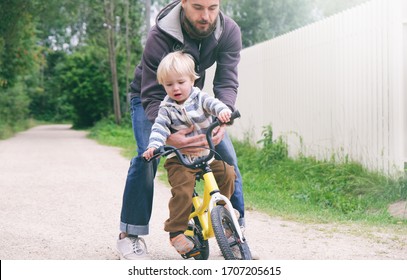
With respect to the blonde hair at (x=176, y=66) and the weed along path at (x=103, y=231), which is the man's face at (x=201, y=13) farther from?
the weed along path at (x=103, y=231)

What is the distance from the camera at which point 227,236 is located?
4.06 metres

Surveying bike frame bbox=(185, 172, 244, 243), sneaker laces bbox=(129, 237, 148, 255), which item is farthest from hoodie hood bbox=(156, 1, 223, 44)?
sneaker laces bbox=(129, 237, 148, 255)

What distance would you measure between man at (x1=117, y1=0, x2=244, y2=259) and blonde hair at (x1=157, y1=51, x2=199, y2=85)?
23 cm

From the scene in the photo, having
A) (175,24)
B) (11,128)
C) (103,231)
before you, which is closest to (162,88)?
(175,24)

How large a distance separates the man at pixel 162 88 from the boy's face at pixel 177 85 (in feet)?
0.66

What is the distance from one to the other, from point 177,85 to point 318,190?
163 inches

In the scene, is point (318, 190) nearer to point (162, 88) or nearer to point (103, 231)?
point (103, 231)

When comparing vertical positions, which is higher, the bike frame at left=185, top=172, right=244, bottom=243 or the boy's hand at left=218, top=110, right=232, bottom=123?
the boy's hand at left=218, top=110, right=232, bottom=123

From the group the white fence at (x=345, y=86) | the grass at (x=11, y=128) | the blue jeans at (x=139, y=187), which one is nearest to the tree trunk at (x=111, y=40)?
the grass at (x=11, y=128)

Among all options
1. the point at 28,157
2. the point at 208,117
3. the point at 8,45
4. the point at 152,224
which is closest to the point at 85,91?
the point at 8,45

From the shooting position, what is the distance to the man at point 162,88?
13.6ft

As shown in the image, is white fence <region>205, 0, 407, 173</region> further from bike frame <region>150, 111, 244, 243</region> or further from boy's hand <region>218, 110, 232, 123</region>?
boy's hand <region>218, 110, 232, 123</region>

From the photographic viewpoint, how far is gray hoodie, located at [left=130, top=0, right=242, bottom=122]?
169 inches

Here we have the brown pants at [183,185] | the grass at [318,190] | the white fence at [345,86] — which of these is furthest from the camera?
the white fence at [345,86]
